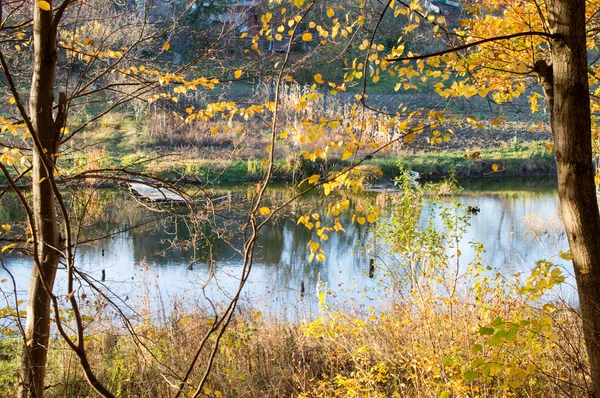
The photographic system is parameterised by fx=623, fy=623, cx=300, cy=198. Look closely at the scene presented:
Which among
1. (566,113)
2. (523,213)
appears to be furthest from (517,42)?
(523,213)

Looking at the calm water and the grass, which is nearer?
the grass

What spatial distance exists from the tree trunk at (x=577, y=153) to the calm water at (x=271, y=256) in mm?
4116

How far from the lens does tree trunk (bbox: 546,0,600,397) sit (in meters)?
2.13

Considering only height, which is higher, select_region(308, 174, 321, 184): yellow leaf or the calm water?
select_region(308, 174, 321, 184): yellow leaf

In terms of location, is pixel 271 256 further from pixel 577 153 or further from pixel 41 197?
pixel 577 153

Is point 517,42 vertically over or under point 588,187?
over

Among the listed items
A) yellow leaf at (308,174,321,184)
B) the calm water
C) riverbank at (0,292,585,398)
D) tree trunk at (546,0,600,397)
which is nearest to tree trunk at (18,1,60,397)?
riverbank at (0,292,585,398)

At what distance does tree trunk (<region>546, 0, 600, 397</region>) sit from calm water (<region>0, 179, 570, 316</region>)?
412cm

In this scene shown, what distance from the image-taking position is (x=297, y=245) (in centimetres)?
1020

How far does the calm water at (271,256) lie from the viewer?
23.2 feet

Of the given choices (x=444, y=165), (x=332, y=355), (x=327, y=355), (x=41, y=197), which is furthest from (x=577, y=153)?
(x=444, y=165)

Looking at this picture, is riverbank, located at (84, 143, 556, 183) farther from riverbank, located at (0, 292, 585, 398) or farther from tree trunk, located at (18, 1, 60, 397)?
tree trunk, located at (18, 1, 60, 397)

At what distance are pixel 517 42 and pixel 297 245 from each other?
21.8ft

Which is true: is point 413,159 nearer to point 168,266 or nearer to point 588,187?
point 168,266
